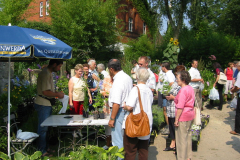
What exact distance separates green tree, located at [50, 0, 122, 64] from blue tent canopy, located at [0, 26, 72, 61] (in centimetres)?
986

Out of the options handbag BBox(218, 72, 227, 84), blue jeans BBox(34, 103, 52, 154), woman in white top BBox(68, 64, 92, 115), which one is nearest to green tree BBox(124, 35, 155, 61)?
handbag BBox(218, 72, 227, 84)

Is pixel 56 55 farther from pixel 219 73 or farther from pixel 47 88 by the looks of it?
pixel 219 73

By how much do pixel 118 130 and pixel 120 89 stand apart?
0.65 meters

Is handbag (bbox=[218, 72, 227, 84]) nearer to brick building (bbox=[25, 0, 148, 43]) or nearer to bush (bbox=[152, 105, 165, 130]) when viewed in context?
bush (bbox=[152, 105, 165, 130])

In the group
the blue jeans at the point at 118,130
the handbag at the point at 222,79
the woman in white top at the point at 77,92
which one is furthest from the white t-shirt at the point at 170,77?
the handbag at the point at 222,79

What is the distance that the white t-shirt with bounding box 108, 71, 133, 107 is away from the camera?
3.63 metres

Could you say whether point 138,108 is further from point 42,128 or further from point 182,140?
point 42,128

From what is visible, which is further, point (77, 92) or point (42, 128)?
point (77, 92)

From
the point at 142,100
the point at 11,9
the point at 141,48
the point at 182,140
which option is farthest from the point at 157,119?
the point at 141,48

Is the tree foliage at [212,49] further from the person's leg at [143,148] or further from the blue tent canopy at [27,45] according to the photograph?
the blue tent canopy at [27,45]

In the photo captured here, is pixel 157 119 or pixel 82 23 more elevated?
pixel 82 23

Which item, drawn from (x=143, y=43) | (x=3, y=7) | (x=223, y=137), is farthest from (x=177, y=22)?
(x=223, y=137)

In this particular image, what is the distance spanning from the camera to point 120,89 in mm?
3645

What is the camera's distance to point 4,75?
19.9ft
